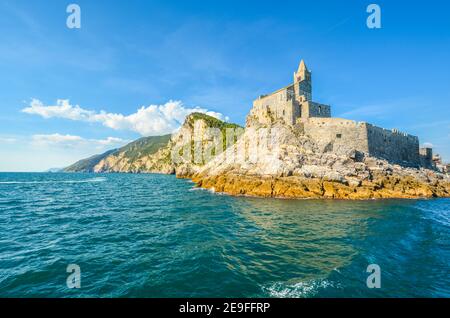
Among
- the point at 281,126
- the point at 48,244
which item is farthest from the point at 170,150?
the point at 48,244

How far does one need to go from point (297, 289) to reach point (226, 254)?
200 inches

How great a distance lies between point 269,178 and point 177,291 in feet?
106

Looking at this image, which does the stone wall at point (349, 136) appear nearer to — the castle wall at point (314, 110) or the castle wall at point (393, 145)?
the castle wall at point (393, 145)

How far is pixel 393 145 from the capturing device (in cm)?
5594

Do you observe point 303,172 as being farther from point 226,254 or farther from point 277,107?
point 226,254

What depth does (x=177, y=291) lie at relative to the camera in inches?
382

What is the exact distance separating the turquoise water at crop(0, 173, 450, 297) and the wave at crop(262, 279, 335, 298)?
0.04 meters

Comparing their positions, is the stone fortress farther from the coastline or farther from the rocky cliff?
the coastline

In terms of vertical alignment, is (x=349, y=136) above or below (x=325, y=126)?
below

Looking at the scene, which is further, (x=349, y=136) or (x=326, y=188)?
(x=349, y=136)

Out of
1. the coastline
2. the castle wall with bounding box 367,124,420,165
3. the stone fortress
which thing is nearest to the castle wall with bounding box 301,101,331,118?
the stone fortress

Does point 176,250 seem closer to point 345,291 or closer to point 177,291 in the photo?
point 177,291

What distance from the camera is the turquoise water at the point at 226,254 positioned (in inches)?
395

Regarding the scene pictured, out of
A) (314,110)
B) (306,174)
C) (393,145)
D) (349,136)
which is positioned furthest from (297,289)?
(393,145)
